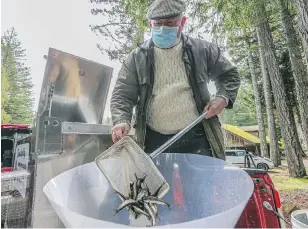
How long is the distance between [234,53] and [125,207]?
0.98 metres

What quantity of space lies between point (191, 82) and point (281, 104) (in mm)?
879

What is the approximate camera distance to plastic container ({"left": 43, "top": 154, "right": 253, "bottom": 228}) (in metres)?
0.44

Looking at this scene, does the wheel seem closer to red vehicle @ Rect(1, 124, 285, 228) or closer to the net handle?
red vehicle @ Rect(1, 124, 285, 228)

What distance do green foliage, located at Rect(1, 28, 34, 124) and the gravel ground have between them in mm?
1224

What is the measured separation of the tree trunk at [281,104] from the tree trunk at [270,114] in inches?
0.9

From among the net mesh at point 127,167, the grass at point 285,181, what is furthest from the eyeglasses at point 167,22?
the grass at point 285,181

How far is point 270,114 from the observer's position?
1.38m

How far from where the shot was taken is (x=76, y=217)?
32 centimetres

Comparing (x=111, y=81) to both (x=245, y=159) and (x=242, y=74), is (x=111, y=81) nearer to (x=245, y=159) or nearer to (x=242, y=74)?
(x=245, y=159)

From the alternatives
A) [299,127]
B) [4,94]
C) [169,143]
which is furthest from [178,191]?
[299,127]

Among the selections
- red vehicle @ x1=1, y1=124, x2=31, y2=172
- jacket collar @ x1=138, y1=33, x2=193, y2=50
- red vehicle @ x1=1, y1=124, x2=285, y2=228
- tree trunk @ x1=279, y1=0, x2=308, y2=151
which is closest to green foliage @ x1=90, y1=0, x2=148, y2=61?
jacket collar @ x1=138, y1=33, x2=193, y2=50

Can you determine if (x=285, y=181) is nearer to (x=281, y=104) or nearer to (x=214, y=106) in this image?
(x=281, y=104)

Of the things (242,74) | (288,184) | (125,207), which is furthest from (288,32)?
(125,207)

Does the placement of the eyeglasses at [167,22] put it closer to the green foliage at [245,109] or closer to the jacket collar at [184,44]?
the jacket collar at [184,44]
